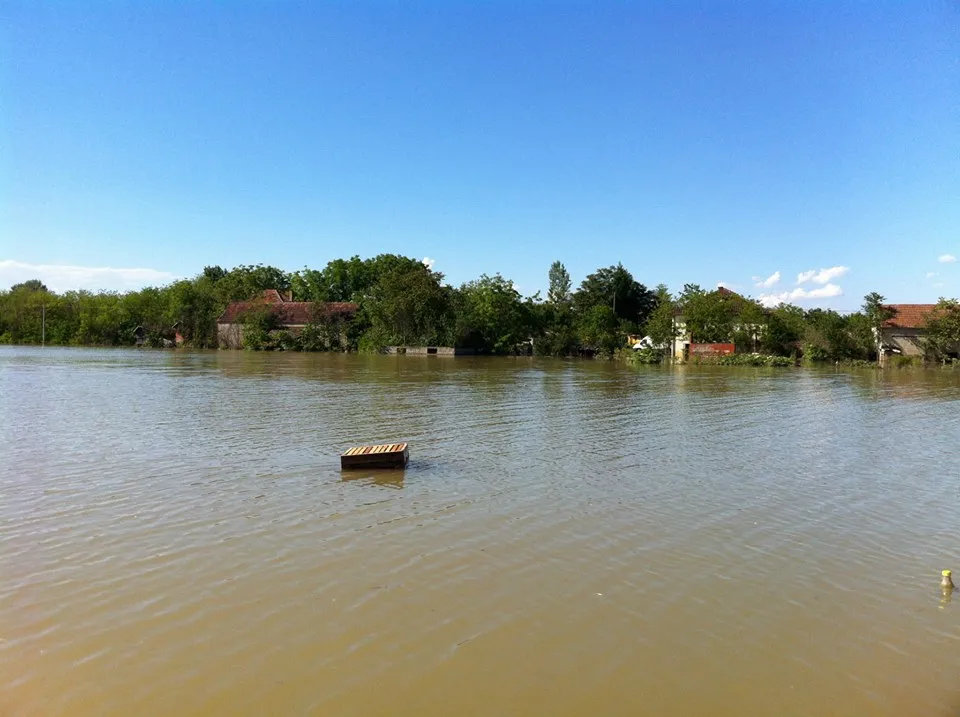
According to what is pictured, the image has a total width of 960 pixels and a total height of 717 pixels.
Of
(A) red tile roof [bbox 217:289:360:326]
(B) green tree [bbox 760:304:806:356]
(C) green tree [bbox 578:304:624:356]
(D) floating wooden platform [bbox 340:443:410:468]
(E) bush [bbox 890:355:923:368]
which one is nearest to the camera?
(D) floating wooden platform [bbox 340:443:410:468]

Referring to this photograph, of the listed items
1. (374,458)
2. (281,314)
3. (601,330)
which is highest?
(281,314)

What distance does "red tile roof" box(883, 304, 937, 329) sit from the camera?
59.0m

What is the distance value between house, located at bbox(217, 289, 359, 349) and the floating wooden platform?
7528cm

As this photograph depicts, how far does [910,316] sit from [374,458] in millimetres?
61322

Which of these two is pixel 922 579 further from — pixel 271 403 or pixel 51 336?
pixel 51 336

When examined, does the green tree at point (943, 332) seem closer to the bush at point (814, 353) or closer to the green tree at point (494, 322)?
the bush at point (814, 353)

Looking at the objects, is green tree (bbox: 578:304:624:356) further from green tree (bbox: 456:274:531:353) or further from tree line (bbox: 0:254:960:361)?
green tree (bbox: 456:274:531:353)

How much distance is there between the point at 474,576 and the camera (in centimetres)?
766

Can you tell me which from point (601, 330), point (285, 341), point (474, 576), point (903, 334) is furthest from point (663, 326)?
point (474, 576)

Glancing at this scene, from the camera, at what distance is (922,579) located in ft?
25.5

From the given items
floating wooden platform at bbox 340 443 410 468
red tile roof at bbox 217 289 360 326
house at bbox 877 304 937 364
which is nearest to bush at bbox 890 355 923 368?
house at bbox 877 304 937 364

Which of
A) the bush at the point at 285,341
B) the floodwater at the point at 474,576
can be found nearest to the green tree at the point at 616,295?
the bush at the point at 285,341

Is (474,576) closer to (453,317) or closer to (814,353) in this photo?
(814,353)

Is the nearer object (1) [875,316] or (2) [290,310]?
(1) [875,316]
